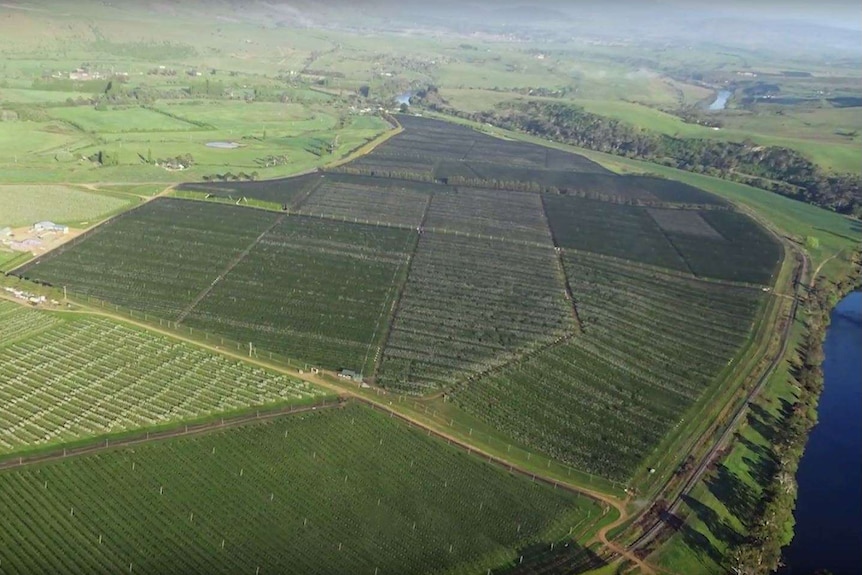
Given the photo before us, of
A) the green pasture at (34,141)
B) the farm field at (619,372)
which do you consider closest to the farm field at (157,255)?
the farm field at (619,372)

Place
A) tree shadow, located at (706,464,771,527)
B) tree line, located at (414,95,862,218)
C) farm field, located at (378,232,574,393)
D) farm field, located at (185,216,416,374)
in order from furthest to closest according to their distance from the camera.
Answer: tree line, located at (414,95,862,218)
farm field, located at (185,216,416,374)
farm field, located at (378,232,574,393)
tree shadow, located at (706,464,771,527)

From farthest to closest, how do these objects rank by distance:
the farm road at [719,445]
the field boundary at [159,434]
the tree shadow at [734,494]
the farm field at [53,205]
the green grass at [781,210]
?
the green grass at [781,210]
the farm field at [53,205]
the tree shadow at [734,494]
the field boundary at [159,434]
the farm road at [719,445]

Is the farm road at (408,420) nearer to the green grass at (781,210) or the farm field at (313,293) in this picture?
the farm field at (313,293)

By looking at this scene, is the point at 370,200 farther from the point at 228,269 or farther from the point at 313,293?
the point at 313,293

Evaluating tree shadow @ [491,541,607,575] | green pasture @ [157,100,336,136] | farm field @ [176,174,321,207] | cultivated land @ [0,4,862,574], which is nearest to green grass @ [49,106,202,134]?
cultivated land @ [0,4,862,574]

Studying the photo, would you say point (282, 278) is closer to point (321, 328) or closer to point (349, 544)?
point (321, 328)

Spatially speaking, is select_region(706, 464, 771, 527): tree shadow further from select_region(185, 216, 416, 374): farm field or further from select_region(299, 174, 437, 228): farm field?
select_region(299, 174, 437, 228): farm field
